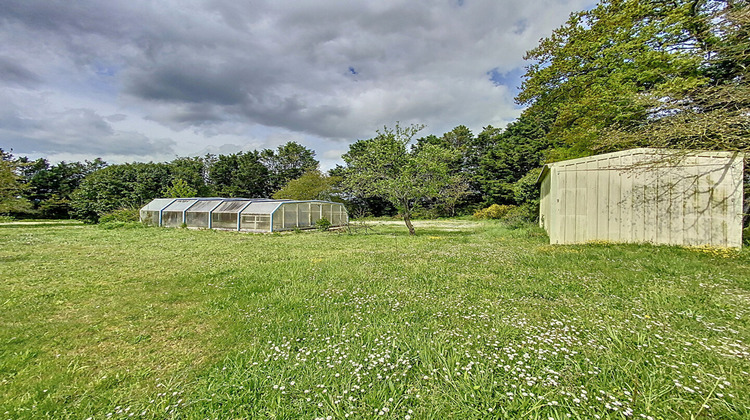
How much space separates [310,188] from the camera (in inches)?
1260

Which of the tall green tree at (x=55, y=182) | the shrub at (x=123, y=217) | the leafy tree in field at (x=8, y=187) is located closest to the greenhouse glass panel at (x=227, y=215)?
the leafy tree in field at (x=8, y=187)

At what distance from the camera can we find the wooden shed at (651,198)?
834 cm

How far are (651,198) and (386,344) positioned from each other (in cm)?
1016

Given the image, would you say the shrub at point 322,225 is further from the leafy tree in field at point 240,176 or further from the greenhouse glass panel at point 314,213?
the leafy tree in field at point 240,176

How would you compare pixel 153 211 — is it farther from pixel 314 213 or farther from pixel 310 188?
pixel 310 188

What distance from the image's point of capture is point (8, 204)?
10.6 m

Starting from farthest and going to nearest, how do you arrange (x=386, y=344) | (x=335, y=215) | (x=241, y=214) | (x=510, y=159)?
(x=510, y=159) → (x=335, y=215) → (x=241, y=214) → (x=386, y=344)

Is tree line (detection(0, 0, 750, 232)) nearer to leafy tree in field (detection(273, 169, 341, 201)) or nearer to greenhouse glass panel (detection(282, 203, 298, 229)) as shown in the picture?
greenhouse glass panel (detection(282, 203, 298, 229))

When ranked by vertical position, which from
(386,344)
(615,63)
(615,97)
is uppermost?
(615,63)

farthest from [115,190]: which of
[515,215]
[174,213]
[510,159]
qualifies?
[510,159]

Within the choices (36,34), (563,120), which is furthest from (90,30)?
(563,120)

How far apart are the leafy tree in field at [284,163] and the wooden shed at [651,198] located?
39033mm

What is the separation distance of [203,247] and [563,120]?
1716 cm

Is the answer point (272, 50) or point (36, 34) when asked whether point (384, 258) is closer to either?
point (272, 50)
